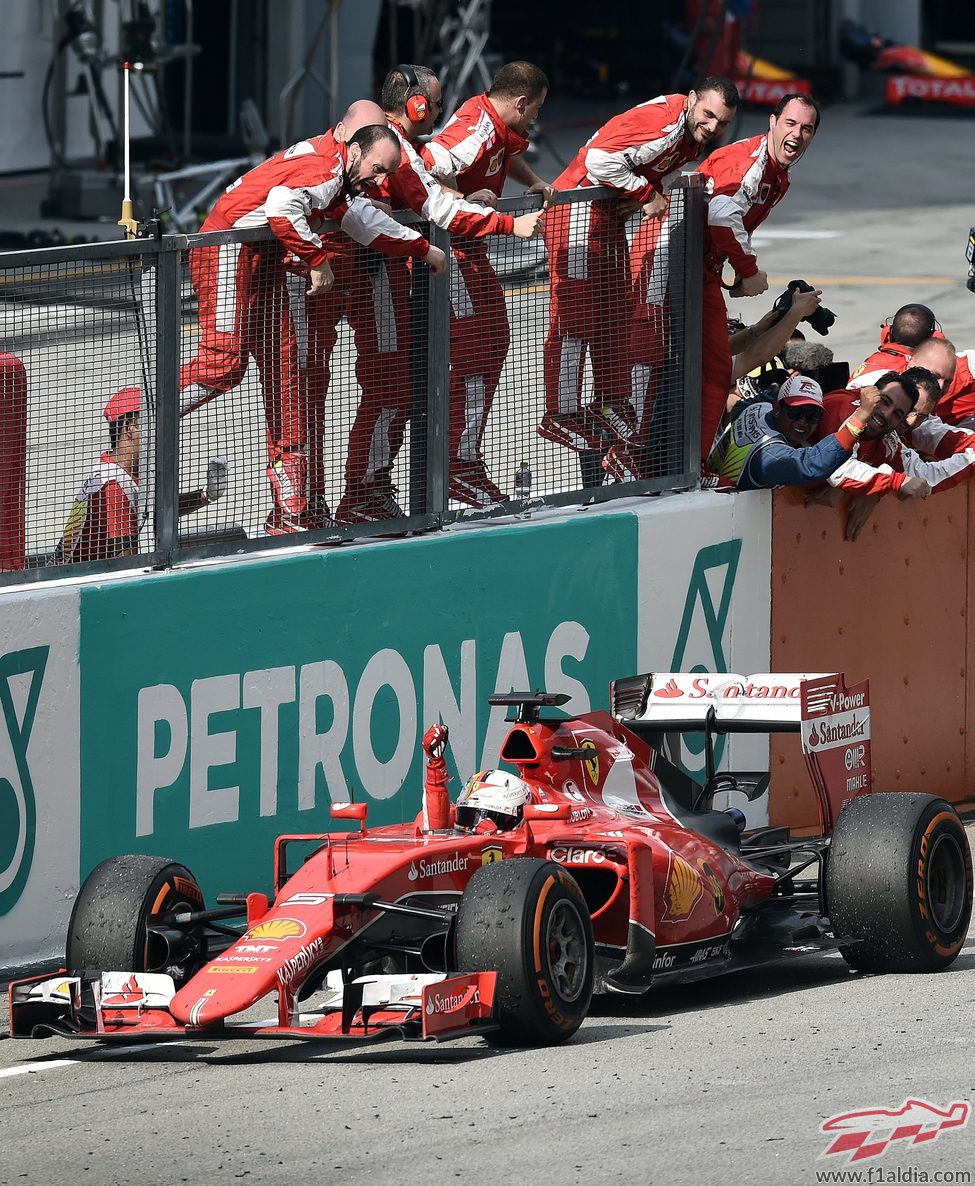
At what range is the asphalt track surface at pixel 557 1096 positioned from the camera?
596cm

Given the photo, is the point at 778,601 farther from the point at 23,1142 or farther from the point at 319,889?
the point at 23,1142

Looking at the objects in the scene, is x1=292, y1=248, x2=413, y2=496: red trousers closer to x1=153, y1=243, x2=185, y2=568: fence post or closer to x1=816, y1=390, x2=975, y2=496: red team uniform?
x1=153, y1=243, x2=185, y2=568: fence post

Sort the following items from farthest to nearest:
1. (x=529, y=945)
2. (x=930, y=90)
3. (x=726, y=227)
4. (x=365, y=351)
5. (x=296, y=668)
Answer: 1. (x=930, y=90)
2. (x=726, y=227)
3. (x=365, y=351)
4. (x=296, y=668)
5. (x=529, y=945)

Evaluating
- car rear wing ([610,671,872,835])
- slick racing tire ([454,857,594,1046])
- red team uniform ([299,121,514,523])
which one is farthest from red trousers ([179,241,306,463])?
slick racing tire ([454,857,594,1046])

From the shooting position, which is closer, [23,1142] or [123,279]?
[23,1142]

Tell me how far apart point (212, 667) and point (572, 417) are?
7.31 feet

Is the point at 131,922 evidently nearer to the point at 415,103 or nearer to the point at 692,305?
the point at 415,103

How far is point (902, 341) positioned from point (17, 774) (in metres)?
5.39

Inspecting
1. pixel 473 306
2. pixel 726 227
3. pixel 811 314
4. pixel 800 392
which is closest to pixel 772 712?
pixel 473 306

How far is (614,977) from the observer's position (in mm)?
7512

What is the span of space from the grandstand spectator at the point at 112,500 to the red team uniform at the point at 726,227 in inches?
114

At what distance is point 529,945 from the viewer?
6895 mm

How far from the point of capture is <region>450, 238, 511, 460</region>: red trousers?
9.63 meters

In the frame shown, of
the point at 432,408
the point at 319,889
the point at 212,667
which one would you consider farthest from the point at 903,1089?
the point at 432,408
